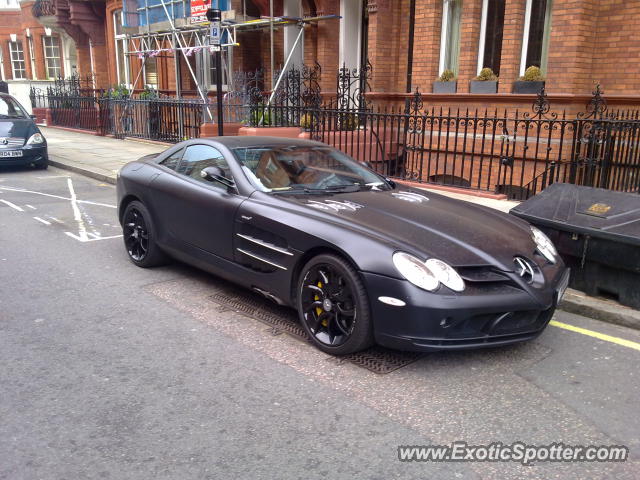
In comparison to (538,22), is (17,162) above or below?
below

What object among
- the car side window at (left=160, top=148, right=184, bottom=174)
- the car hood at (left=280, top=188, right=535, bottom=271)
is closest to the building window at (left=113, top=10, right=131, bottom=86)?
the car side window at (left=160, top=148, right=184, bottom=174)

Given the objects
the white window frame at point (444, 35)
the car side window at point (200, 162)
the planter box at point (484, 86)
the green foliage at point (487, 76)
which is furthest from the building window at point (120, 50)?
the car side window at point (200, 162)

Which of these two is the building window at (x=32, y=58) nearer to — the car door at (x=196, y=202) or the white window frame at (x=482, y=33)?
the white window frame at (x=482, y=33)

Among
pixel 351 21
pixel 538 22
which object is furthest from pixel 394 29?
pixel 538 22

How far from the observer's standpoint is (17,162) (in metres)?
13.4

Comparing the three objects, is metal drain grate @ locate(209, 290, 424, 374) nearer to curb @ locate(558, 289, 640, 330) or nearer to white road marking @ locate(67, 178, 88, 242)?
curb @ locate(558, 289, 640, 330)

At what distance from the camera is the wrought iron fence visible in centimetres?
880

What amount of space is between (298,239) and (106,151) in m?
13.4

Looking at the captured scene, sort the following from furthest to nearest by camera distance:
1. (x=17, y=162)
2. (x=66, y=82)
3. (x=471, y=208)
Result: 1. (x=66, y=82)
2. (x=17, y=162)
3. (x=471, y=208)

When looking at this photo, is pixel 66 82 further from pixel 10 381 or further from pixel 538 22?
pixel 10 381

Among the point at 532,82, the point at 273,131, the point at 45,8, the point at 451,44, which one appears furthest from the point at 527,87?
the point at 45,8

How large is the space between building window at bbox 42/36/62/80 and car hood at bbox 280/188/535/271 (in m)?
31.4

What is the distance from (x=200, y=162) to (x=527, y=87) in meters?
6.95

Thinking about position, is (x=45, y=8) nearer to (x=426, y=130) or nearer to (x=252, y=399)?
(x=426, y=130)
